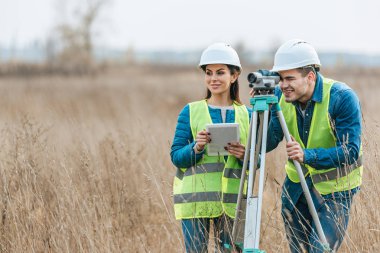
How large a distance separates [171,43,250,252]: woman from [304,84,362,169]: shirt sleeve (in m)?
0.49

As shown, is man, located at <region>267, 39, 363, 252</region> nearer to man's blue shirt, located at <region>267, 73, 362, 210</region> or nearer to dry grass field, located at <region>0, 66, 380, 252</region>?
man's blue shirt, located at <region>267, 73, 362, 210</region>

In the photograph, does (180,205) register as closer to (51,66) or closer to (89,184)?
(89,184)

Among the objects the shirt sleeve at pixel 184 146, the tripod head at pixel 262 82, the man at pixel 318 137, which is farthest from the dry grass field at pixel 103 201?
the tripod head at pixel 262 82

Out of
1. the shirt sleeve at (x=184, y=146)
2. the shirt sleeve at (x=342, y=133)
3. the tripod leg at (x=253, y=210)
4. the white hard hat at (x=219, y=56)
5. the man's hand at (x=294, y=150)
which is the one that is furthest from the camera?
the white hard hat at (x=219, y=56)

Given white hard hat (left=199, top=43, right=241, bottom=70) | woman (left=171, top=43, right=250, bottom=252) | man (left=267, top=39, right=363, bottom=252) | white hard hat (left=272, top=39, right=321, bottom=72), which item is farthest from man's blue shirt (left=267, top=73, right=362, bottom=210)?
white hard hat (left=199, top=43, right=241, bottom=70)

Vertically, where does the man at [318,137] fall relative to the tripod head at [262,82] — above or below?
below

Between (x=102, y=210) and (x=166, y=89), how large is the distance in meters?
15.2

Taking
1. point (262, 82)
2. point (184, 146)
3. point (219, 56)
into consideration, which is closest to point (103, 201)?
point (184, 146)

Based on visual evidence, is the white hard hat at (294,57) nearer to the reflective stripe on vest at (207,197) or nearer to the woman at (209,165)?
the woman at (209,165)

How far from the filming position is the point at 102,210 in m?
5.04

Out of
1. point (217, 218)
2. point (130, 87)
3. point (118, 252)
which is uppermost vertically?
point (217, 218)

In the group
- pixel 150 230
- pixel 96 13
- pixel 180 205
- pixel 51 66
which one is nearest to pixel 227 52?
pixel 180 205

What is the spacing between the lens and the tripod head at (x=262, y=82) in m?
3.36

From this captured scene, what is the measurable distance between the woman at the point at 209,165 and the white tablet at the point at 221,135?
0.46 ft
